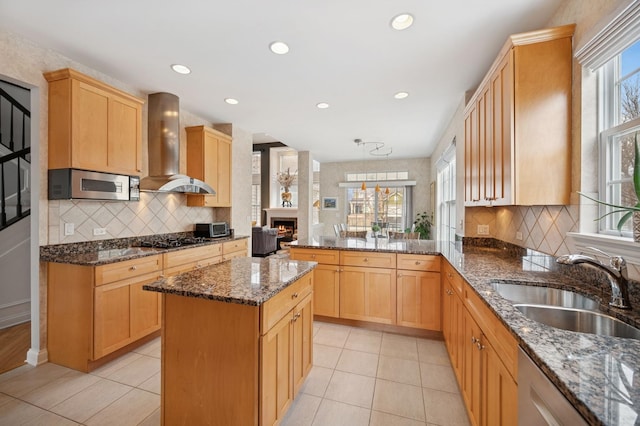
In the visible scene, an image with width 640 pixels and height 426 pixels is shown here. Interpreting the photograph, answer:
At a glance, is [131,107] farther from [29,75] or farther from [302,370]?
[302,370]

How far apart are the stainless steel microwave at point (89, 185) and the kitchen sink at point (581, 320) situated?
3256mm

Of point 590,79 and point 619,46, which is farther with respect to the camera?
point 590,79

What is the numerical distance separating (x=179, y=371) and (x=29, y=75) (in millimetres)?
2677

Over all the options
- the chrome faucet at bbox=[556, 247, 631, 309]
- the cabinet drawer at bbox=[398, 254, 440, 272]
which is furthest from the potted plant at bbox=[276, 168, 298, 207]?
the chrome faucet at bbox=[556, 247, 631, 309]

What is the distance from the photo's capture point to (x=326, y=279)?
299cm

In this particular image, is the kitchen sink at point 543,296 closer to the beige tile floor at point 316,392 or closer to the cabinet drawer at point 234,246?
the beige tile floor at point 316,392

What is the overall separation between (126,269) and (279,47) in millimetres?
2323

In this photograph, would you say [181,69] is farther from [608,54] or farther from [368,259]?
[608,54]

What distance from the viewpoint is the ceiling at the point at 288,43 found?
1.78 meters

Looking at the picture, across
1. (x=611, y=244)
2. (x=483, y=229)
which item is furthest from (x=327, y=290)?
(x=611, y=244)

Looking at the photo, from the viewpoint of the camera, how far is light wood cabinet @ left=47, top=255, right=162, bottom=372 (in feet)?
6.83

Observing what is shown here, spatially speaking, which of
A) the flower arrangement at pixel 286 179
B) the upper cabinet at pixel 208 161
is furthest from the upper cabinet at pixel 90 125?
the flower arrangement at pixel 286 179

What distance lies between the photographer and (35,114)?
2219 millimetres

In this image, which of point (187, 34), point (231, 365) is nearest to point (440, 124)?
point (187, 34)
